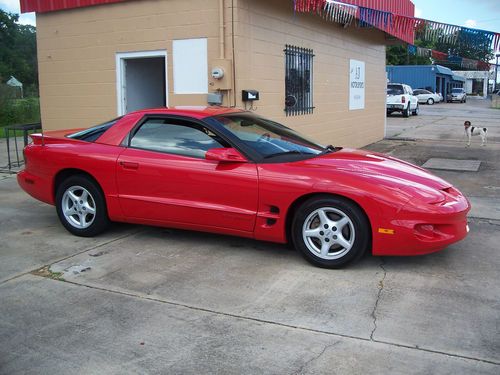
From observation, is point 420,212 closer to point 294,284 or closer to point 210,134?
point 294,284

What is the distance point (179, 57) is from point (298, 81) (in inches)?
108

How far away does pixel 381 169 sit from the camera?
5184 millimetres

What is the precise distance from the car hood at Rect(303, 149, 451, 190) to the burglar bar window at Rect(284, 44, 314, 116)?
4.80 meters

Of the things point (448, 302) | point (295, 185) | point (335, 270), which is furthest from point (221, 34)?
point (448, 302)

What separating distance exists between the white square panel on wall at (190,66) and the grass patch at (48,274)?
4.66 metres

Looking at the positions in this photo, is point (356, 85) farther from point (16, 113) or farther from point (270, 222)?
point (16, 113)

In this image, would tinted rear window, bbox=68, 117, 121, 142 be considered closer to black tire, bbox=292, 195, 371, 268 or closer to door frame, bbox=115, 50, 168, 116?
black tire, bbox=292, 195, 371, 268

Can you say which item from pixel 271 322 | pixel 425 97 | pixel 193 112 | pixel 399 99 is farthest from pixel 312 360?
pixel 425 97

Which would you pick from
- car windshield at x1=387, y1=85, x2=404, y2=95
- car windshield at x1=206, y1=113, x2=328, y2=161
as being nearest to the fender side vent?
car windshield at x1=206, y1=113, x2=328, y2=161

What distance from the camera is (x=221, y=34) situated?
27.6ft

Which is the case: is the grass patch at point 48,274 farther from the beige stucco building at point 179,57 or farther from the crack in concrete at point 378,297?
the beige stucco building at point 179,57

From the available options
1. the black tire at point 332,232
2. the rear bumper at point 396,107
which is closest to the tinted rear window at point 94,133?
the black tire at point 332,232

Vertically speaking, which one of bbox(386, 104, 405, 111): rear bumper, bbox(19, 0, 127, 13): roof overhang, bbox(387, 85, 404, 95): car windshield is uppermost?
bbox(19, 0, 127, 13): roof overhang

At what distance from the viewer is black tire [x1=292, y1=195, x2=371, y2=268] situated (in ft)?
15.7
